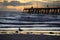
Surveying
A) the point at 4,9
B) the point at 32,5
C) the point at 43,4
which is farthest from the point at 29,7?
the point at 4,9

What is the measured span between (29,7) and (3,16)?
52.3 inches

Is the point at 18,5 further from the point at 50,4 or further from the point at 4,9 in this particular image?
the point at 50,4

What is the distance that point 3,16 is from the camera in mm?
6211

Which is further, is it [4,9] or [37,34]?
[4,9]

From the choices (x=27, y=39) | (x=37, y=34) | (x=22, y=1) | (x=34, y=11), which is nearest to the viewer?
(x=27, y=39)

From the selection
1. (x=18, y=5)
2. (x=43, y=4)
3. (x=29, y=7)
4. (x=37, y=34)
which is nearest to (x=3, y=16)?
(x=18, y=5)

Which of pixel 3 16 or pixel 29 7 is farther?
pixel 3 16

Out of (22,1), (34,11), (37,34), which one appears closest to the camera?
(37,34)

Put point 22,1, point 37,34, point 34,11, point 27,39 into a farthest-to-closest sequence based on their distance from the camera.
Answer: point 22,1 < point 34,11 < point 37,34 < point 27,39

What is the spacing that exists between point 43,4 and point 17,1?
3.76ft

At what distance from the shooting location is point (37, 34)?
3455mm

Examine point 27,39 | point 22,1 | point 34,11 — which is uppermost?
point 22,1

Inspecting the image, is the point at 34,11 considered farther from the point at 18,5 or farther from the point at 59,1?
the point at 59,1

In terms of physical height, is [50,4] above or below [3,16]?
above
